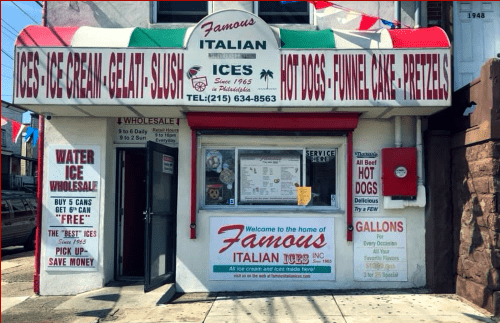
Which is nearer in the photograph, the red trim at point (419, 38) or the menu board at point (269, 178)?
the red trim at point (419, 38)

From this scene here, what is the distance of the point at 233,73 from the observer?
22.7 feet

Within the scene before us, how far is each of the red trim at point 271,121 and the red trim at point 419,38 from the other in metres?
1.43

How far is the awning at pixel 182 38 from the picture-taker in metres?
6.93

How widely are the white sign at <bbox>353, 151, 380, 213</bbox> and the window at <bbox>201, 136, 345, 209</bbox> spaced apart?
1.13 ft

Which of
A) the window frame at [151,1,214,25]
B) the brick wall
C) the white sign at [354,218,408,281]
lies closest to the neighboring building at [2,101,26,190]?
the window frame at [151,1,214,25]

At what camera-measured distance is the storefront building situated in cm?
685

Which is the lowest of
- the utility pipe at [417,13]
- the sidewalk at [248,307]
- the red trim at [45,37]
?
the sidewalk at [248,307]

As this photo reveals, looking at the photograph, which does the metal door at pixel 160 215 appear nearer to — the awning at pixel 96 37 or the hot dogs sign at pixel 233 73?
the hot dogs sign at pixel 233 73

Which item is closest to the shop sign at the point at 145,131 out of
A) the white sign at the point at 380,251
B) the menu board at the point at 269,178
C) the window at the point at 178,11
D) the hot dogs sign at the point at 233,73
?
the hot dogs sign at the point at 233,73

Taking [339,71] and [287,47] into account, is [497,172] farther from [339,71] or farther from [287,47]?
[287,47]

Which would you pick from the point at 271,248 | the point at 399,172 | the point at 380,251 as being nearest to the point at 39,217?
the point at 271,248

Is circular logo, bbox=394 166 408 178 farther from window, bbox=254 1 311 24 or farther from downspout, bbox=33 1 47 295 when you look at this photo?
downspout, bbox=33 1 47 295

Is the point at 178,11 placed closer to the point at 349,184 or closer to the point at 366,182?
the point at 349,184

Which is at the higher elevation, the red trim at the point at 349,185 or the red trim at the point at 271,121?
the red trim at the point at 271,121
